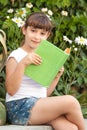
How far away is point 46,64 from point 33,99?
275 mm

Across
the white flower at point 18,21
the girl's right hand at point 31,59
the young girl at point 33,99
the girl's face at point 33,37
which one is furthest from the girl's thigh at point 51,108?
the white flower at point 18,21

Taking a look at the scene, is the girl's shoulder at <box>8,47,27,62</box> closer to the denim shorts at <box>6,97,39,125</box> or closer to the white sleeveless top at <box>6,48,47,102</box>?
the white sleeveless top at <box>6,48,47,102</box>

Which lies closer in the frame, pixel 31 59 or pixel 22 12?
pixel 31 59

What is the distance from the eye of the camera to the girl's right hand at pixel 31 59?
3184 millimetres

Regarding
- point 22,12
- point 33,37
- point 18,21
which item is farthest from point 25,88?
point 22,12

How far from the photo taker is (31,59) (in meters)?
3.18

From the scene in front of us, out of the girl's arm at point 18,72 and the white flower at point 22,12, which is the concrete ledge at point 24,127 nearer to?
the girl's arm at point 18,72

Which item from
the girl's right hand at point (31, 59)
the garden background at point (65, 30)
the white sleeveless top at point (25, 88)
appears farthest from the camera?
the garden background at point (65, 30)

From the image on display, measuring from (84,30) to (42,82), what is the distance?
1463mm

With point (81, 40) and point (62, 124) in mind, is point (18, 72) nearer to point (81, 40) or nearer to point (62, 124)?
point (62, 124)

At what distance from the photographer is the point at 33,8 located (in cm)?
446

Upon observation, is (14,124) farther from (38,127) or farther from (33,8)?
(33,8)

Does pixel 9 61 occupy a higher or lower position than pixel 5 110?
higher

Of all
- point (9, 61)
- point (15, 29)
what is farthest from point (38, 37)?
point (15, 29)
